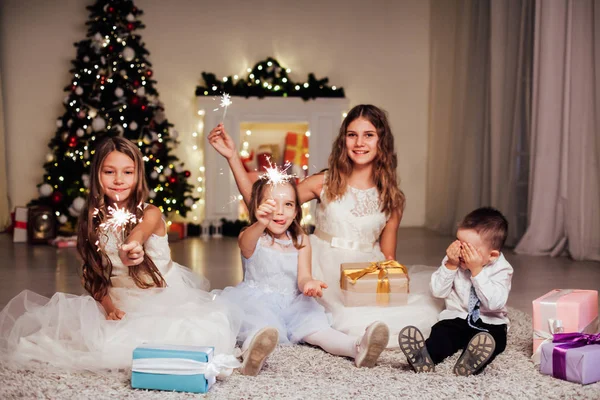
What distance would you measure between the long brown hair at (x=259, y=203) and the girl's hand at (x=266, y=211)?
9.9 inches

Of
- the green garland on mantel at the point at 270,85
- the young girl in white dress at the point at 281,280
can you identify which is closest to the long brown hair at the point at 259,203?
the young girl in white dress at the point at 281,280

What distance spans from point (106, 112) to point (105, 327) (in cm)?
399

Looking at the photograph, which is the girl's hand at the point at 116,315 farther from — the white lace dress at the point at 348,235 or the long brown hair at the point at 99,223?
the white lace dress at the point at 348,235

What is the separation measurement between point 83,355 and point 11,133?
16.4 feet

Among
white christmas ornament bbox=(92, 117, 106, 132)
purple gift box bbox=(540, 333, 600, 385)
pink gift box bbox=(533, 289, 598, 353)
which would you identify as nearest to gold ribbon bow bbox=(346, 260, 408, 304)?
pink gift box bbox=(533, 289, 598, 353)

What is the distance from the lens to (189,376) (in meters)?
2.12

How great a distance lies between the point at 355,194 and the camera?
10.5 ft

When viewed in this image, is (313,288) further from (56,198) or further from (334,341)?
(56,198)

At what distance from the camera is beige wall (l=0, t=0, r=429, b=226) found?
22.0 feet

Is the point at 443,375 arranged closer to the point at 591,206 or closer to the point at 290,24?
the point at 591,206

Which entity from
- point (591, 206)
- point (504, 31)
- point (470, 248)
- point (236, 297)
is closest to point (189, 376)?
point (236, 297)

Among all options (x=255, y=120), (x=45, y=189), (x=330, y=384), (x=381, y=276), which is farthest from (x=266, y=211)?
(x=255, y=120)

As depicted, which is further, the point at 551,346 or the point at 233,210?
the point at 233,210

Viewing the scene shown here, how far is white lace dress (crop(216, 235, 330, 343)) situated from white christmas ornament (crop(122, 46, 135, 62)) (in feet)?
12.4
